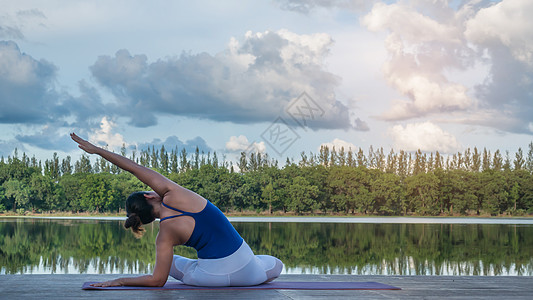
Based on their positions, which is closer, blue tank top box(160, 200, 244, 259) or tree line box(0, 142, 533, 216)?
blue tank top box(160, 200, 244, 259)

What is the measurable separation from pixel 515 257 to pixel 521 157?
67.8m

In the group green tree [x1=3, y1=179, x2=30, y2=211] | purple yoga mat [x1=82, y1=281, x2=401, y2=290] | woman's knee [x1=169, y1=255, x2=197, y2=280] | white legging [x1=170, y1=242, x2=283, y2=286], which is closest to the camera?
white legging [x1=170, y1=242, x2=283, y2=286]

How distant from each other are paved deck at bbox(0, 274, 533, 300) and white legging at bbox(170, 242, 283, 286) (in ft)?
0.60

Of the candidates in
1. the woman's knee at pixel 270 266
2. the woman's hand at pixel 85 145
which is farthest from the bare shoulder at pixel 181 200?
the woman's knee at pixel 270 266

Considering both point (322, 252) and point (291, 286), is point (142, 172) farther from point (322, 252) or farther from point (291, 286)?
point (322, 252)

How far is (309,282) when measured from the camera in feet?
21.8

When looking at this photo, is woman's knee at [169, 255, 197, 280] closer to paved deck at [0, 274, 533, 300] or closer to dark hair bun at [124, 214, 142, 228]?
paved deck at [0, 274, 533, 300]

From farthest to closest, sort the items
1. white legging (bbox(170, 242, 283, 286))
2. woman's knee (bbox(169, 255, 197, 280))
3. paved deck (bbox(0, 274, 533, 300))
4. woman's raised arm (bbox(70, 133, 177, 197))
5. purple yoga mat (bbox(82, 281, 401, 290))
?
woman's knee (bbox(169, 255, 197, 280)) → purple yoga mat (bbox(82, 281, 401, 290)) → white legging (bbox(170, 242, 283, 286)) → paved deck (bbox(0, 274, 533, 300)) → woman's raised arm (bbox(70, 133, 177, 197))

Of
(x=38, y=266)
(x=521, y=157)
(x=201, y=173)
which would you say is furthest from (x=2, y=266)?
(x=521, y=157)

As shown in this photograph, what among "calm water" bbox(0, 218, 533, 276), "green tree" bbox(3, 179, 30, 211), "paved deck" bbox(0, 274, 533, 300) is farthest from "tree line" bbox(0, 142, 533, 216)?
→ "paved deck" bbox(0, 274, 533, 300)

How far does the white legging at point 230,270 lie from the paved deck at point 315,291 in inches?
7.2

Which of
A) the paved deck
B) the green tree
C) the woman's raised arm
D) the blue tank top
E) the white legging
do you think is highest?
the green tree

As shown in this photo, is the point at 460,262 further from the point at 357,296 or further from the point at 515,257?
the point at 357,296

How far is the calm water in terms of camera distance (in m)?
18.9
